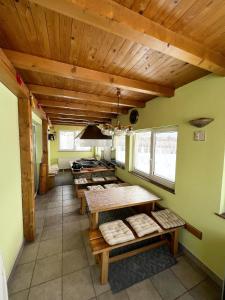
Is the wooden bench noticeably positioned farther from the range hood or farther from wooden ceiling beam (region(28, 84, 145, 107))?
the range hood

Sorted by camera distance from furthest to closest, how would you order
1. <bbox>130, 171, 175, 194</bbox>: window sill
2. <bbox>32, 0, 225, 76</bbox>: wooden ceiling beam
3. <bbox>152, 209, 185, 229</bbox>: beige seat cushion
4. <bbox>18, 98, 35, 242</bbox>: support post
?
<bbox>130, 171, 175, 194</bbox>: window sill
<bbox>18, 98, 35, 242</bbox>: support post
<bbox>152, 209, 185, 229</bbox>: beige seat cushion
<bbox>32, 0, 225, 76</bbox>: wooden ceiling beam

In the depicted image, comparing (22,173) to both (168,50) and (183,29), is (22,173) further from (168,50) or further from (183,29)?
(183,29)

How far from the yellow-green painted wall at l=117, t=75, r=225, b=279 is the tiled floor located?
0.98 ft

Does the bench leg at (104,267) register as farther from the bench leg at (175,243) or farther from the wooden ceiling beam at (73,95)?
the wooden ceiling beam at (73,95)

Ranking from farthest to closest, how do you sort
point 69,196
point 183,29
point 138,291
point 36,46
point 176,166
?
point 69,196
point 176,166
point 138,291
point 36,46
point 183,29

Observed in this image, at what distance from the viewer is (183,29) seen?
1068 mm

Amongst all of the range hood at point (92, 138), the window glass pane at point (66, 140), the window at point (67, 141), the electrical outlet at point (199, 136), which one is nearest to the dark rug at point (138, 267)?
the electrical outlet at point (199, 136)

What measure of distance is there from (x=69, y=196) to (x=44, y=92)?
A: 2.85 meters

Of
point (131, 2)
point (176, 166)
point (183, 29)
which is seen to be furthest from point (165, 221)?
point (131, 2)

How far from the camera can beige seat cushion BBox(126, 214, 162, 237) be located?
180cm

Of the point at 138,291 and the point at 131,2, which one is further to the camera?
the point at 138,291

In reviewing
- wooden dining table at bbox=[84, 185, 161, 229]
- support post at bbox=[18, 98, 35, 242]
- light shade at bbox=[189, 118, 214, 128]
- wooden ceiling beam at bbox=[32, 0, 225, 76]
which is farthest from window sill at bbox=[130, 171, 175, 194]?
support post at bbox=[18, 98, 35, 242]

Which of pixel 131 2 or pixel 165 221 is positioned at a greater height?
pixel 131 2

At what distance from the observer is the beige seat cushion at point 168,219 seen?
1959mm
